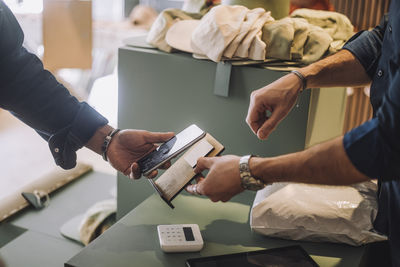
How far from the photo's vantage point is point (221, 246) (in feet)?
3.56

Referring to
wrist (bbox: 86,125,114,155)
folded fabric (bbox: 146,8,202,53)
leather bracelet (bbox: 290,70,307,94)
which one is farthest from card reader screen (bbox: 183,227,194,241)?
folded fabric (bbox: 146,8,202,53)

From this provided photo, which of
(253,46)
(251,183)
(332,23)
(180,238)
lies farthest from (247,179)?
(332,23)

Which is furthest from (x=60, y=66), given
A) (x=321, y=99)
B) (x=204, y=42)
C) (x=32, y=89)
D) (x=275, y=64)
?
(x=321, y=99)

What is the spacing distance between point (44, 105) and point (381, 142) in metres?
0.86

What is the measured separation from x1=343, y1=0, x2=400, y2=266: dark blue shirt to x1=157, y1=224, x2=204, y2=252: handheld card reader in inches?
16.7

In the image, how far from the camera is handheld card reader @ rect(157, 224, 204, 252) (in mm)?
1042

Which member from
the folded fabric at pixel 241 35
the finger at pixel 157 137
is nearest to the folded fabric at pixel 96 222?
the finger at pixel 157 137

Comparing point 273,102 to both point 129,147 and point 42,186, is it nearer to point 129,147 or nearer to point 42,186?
point 129,147

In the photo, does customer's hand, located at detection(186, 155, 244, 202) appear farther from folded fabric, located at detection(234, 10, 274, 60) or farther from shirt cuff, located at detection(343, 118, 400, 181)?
folded fabric, located at detection(234, 10, 274, 60)

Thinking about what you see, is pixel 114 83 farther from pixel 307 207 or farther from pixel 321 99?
pixel 307 207

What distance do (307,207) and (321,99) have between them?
14.6 inches

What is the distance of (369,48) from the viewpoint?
47.1 inches

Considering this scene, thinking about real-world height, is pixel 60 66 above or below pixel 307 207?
above

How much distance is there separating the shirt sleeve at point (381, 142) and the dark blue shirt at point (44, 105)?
28.5 inches
